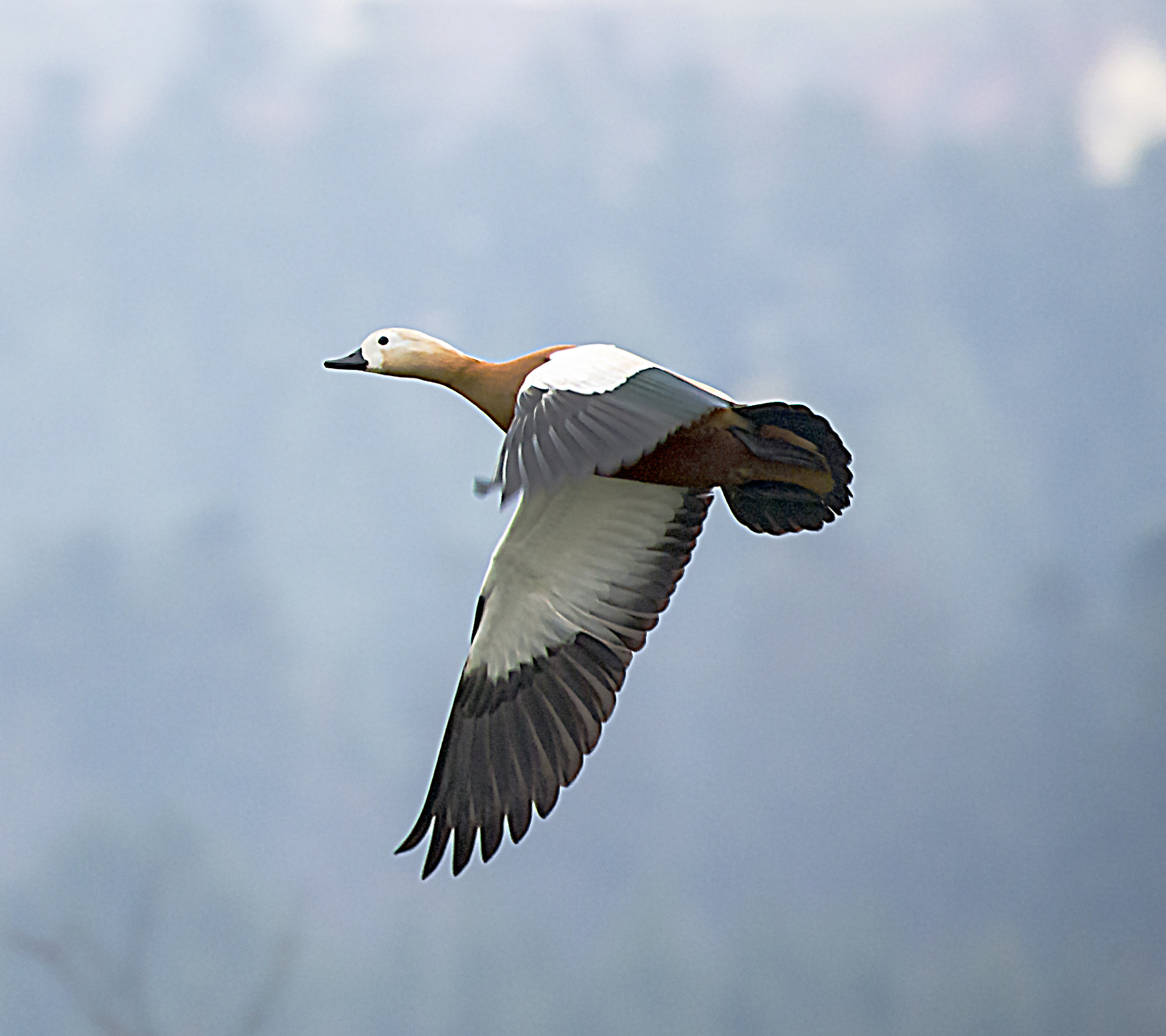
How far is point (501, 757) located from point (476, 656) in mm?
159

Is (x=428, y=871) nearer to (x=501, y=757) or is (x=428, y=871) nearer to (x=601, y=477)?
(x=501, y=757)

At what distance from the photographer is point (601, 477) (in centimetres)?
225

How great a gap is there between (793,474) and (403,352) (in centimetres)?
59

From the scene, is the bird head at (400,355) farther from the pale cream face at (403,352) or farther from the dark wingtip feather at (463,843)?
the dark wingtip feather at (463,843)

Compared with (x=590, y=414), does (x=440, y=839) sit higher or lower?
lower

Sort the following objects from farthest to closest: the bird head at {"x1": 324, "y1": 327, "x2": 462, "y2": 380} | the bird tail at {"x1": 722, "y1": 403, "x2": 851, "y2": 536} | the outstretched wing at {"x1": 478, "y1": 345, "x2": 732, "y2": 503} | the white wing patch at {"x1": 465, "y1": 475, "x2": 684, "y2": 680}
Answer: the white wing patch at {"x1": 465, "y1": 475, "x2": 684, "y2": 680} → the bird head at {"x1": 324, "y1": 327, "x2": 462, "y2": 380} → the bird tail at {"x1": 722, "y1": 403, "x2": 851, "y2": 536} → the outstretched wing at {"x1": 478, "y1": 345, "x2": 732, "y2": 503}

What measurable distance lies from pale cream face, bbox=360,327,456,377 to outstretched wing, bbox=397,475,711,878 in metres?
0.25

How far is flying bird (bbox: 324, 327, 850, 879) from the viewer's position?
6.42 feet

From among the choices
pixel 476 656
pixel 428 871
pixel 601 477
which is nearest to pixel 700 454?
pixel 601 477

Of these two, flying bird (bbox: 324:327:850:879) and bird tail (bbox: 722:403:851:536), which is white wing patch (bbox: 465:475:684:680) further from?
bird tail (bbox: 722:403:851:536)

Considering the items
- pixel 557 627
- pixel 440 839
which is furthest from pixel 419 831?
pixel 557 627

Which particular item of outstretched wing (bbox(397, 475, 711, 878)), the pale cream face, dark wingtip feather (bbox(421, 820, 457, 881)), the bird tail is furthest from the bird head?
dark wingtip feather (bbox(421, 820, 457, 881))

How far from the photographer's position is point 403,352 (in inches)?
84.6

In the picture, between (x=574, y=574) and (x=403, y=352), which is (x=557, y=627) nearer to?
(x=574, y=574)
